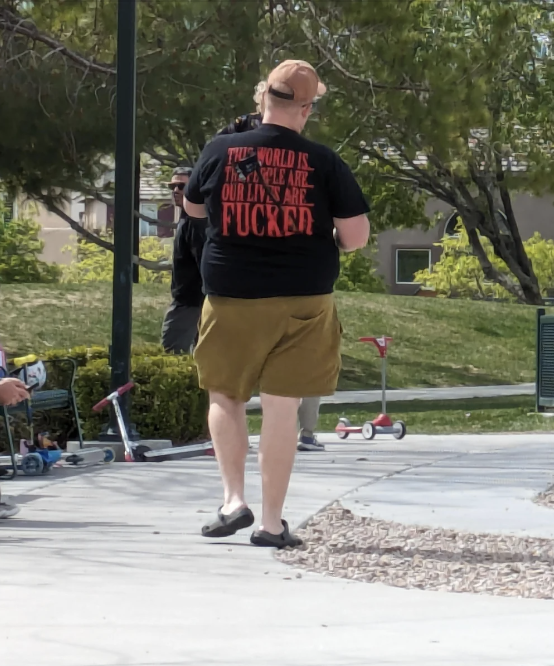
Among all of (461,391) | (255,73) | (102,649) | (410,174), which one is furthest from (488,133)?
(102,649)

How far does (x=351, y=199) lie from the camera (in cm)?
502

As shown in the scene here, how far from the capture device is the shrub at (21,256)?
4019 centimetres

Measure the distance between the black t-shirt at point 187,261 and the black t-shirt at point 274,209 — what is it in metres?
2.63

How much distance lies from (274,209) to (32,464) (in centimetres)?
312

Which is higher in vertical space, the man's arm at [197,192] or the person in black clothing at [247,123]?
the person in black clothing at [247,123]

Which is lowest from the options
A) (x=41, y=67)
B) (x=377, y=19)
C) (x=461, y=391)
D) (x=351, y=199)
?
(x=461, y=391)

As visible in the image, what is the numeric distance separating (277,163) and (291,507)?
1737 millimetres

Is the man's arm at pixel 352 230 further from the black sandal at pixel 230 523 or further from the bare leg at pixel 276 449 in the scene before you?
the black sandal at pixel 230 523

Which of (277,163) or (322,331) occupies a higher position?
(277,163)

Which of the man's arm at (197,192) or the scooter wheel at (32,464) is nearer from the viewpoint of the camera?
the man's arm at (197,192)

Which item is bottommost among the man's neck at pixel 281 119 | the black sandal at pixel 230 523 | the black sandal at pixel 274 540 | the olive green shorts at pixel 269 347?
the black sandal at pixel 274 540

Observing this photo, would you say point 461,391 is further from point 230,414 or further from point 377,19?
point 230,414

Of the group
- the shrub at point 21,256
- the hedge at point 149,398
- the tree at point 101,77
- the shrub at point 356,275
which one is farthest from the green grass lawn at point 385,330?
the shrub at point 356,275

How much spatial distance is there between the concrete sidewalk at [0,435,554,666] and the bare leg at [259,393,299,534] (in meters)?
0.23
